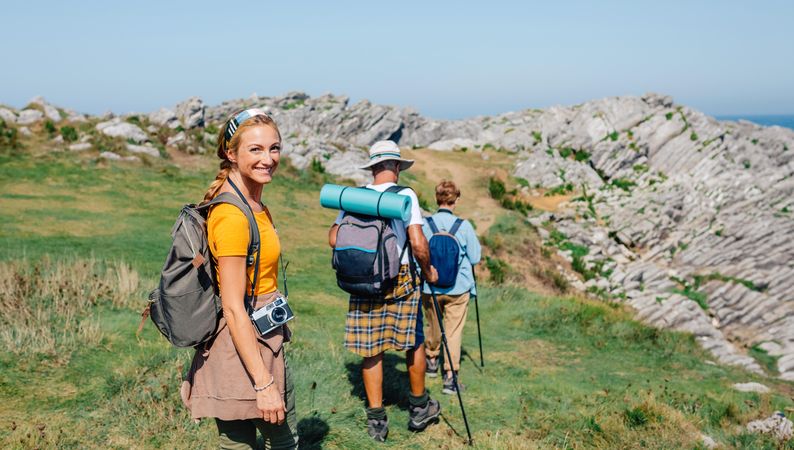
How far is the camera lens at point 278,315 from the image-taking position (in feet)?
8.52

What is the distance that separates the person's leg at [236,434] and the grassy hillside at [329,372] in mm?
1731

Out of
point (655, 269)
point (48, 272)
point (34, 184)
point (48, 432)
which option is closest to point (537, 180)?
point (655, 269)

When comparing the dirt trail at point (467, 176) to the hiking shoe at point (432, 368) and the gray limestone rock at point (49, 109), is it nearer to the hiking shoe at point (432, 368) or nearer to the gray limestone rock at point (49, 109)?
the hiking shoe at point (432, 368)

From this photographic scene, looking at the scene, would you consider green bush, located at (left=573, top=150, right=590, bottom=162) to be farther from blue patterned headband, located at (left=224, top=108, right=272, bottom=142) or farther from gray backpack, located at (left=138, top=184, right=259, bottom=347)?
gray backpack, located at (left=138, top=184, right=259, bottom=347)

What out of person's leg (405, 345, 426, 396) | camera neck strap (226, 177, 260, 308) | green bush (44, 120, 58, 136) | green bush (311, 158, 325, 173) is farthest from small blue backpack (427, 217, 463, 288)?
green bush (44, 120, 58, 136)

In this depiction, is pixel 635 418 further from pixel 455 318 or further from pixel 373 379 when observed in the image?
pixel 373 379

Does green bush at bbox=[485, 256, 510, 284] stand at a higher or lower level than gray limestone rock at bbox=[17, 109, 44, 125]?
lower

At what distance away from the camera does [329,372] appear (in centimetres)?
571

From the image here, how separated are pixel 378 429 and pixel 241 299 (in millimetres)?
2742

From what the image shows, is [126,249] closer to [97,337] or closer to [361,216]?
[97,337]

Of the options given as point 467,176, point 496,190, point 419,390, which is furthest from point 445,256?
point 467,176

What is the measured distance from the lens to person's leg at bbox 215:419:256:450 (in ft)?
8.87

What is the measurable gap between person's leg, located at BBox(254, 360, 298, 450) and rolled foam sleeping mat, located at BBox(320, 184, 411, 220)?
1.51 m

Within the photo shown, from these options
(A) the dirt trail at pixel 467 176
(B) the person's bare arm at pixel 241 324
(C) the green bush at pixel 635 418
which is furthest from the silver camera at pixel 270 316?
(A) the dirt trail at pixel 467 176
